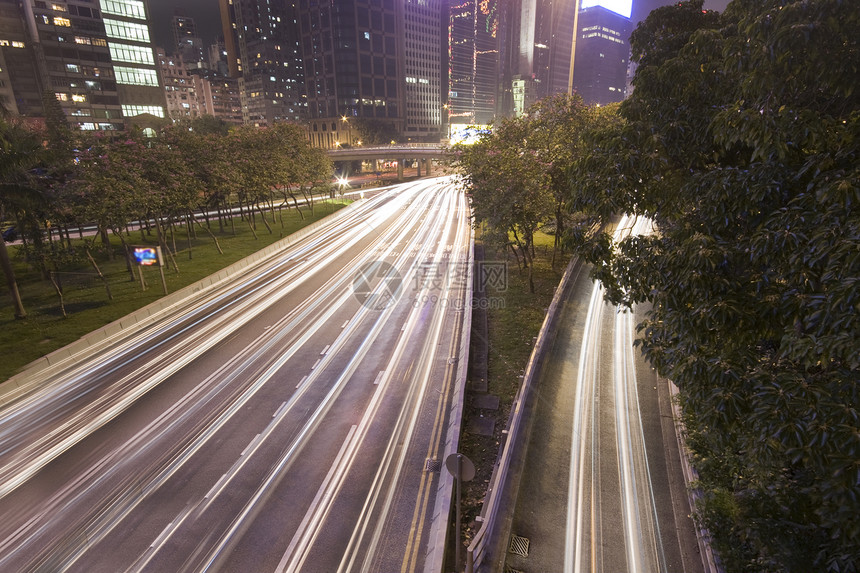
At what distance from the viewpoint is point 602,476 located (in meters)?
12.2

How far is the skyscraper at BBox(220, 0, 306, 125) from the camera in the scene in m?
186

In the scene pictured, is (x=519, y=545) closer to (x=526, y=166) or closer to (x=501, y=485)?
(x=501, y=485)

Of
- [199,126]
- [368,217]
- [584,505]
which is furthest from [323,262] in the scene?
[199,126]

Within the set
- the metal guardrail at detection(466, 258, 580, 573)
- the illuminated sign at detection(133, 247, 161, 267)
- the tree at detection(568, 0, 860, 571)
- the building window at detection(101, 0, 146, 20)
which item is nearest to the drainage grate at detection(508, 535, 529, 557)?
the metal guardrail at detection(466, 258, 580, 573)

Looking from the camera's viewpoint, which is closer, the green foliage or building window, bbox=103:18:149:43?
the green foliage

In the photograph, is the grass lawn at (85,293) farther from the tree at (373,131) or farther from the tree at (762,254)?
the tree at (373,131)

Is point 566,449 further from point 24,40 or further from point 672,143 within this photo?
point 24,40

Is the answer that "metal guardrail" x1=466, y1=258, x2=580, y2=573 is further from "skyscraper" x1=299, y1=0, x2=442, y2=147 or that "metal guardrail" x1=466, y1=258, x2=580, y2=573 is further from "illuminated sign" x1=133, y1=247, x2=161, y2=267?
"skyscraper" x1=299, y1=0, x2=442, y2=147

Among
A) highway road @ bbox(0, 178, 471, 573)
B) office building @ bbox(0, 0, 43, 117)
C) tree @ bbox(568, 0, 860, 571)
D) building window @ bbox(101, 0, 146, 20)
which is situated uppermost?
building window @ bbox(101, 0, 146, 20)

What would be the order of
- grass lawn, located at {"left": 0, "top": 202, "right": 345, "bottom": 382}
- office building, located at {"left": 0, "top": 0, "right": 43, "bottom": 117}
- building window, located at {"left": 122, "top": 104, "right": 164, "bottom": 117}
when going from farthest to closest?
building window, located at {"left": 122, "top": 104, "right": 164, "bottom": 117} < office building, located at {"left": 0, "top": 0, "right": 43, "bottom": 117} < grass lawn, located at {"left": 0, "top": 202, "right": 345, "bottom": 382}

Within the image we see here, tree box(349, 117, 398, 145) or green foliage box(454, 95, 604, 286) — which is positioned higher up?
tree box(349, 117, 398, 145)

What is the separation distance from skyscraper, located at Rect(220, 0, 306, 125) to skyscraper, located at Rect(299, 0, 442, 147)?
29083 millimetres

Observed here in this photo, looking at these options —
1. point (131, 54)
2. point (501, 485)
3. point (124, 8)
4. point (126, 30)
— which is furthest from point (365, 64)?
point (501, 485)

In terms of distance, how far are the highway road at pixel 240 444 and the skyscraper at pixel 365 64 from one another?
132140 mm
